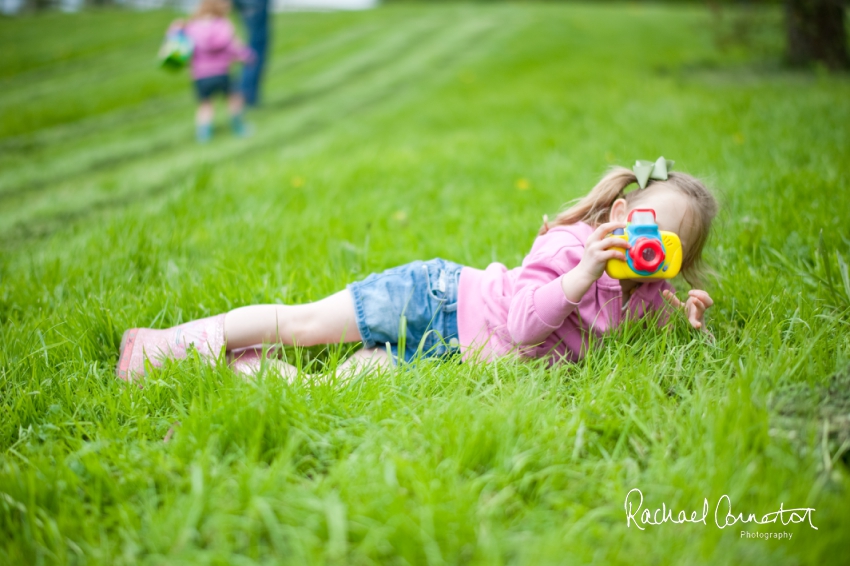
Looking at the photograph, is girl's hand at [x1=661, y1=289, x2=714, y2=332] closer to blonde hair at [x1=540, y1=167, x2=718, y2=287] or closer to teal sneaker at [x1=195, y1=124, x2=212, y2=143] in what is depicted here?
blonde hair at [x1=540, y1=167, x2=718, y2=287]

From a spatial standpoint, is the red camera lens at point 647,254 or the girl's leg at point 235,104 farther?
the girl's leg at point 235,104


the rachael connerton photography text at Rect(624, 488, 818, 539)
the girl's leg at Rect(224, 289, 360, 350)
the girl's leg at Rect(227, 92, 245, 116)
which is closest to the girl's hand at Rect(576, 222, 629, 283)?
the rachael connerton photography text at Rect(624, 488, 818, 539)

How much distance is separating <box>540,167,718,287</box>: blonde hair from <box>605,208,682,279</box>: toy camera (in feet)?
0.96

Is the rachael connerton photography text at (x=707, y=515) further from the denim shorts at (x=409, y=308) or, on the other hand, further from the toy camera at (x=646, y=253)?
the denim shorts at (x=409, y=308)

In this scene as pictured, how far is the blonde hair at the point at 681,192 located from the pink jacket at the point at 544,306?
0.32ft

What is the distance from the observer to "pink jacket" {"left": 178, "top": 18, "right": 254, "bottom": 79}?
7.28 meters

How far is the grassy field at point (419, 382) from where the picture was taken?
121 centimetres

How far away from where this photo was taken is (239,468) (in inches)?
53.2

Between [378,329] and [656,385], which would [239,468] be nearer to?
[378,329]

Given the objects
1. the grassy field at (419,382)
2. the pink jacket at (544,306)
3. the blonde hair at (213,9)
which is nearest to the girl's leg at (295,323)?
the grassy field at (419,382)

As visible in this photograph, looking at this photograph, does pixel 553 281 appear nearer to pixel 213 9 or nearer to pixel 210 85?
pixel 210 85

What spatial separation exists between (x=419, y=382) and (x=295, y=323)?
618mm

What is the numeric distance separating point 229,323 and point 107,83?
958 cm

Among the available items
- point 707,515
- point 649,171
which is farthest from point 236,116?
point 707,515
